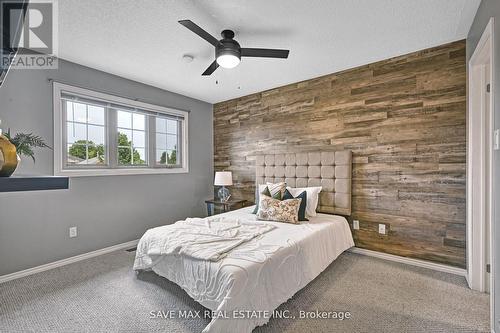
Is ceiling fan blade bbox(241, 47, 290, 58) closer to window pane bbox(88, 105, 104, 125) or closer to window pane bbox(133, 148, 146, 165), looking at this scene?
window pane bbox(88, 105, 104, 125)

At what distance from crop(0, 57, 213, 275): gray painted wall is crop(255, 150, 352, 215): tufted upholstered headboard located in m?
1.78

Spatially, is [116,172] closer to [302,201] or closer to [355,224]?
[302,201]

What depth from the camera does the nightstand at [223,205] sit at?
13.8 ft

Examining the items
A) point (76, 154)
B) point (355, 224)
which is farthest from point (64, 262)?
point (355, 224)

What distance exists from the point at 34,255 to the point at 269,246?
2727 millimetres

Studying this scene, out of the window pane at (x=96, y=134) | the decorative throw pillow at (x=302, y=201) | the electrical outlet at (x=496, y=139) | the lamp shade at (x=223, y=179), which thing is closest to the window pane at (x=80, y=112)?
the window pane at (x=96, y=134)

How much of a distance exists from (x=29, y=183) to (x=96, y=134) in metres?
3.04

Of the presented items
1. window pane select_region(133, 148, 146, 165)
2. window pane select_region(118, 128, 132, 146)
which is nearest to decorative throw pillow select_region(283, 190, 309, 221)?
window pane select_region(133, 148, 146, 165)

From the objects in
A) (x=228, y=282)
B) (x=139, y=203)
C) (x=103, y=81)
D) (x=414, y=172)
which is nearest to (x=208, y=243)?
(x=228, y=282)

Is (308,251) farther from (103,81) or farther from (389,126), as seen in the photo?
(103,81)

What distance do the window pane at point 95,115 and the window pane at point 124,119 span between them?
0.21m

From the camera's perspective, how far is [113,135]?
11.5ft

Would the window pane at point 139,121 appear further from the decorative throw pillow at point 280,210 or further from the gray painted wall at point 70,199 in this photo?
the decorative throw pillow at point 280,210

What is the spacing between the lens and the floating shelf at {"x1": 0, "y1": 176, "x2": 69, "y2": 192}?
2.34 feet
